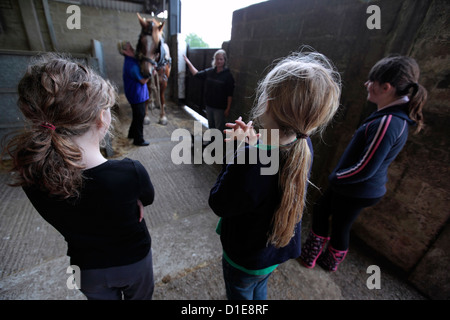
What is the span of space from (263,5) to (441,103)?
2634 millimetres

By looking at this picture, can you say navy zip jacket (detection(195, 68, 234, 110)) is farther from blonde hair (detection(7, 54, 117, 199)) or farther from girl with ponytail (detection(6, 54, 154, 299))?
blonde hair (detection(7, 54, 117, 199))

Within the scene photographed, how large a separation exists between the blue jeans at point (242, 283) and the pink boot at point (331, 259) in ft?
2.89

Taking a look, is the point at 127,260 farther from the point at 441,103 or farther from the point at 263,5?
the point at 263,5

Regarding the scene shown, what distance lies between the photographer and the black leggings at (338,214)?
162 cm

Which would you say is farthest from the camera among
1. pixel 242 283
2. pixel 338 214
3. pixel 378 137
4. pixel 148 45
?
pixel 148 45

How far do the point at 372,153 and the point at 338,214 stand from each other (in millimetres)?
606

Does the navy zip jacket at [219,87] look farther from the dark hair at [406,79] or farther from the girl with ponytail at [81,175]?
the girl with ponytail at [81,175]

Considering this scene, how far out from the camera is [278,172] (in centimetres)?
92

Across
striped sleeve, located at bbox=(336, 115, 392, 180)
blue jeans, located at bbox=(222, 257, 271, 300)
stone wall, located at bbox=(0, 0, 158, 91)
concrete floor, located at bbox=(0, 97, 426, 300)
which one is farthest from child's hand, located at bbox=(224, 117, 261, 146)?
stone wall, located at bbox=(0, 0, 158, 91)

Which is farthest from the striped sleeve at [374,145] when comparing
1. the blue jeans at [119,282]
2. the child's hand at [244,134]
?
the blue jeans at [119,282]

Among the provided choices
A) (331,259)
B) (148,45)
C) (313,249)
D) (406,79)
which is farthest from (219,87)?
(331,259)

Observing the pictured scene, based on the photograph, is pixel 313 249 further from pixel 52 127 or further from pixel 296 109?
pixel 52 127

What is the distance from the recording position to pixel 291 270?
190cm

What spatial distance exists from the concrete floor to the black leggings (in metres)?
0.37
